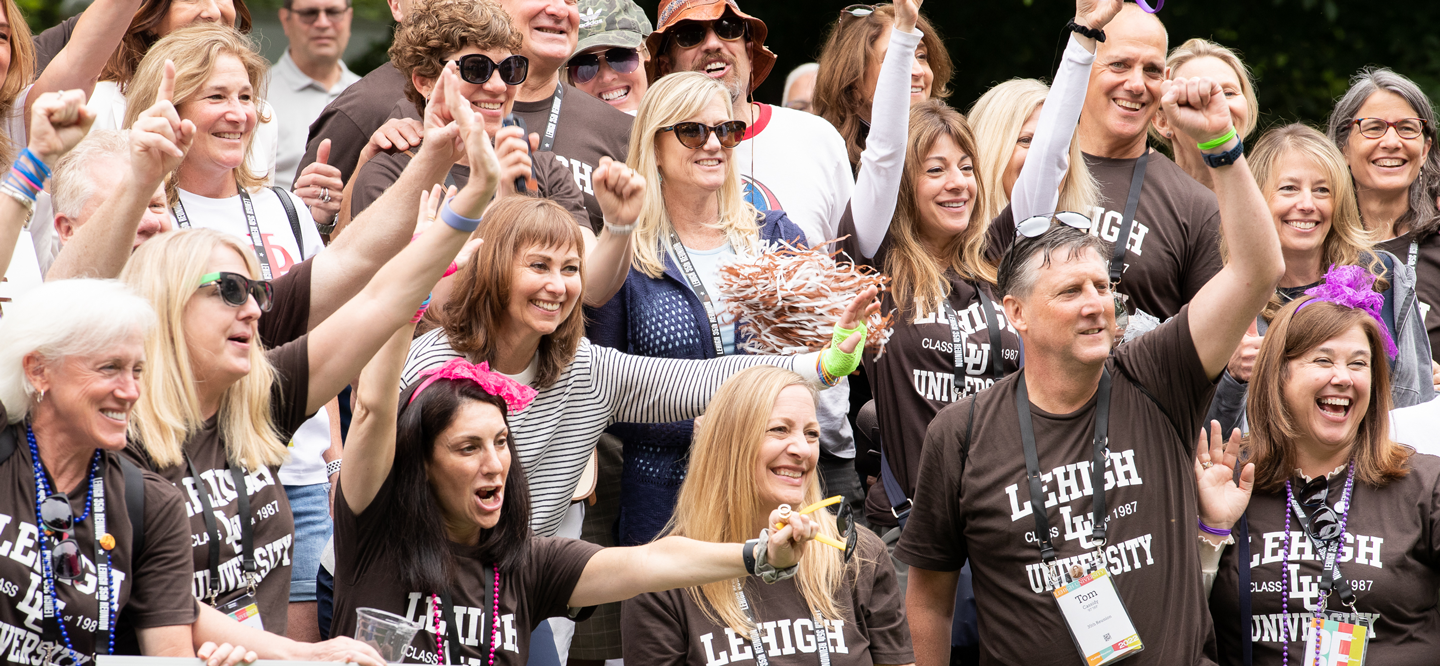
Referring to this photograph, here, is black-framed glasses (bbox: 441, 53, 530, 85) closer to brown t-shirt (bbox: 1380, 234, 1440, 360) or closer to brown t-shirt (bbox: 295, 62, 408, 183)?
brown t-shirt (bbox: 295, 62, 408, 183)

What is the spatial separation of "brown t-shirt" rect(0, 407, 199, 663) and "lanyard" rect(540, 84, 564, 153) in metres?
2.24

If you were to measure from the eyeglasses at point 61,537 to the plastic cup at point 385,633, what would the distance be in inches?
25.3

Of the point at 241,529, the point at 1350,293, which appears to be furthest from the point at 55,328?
the point at 1350,293

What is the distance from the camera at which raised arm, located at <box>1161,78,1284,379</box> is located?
380cm

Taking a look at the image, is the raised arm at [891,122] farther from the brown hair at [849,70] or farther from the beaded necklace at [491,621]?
the beaded necklace at [491,621]

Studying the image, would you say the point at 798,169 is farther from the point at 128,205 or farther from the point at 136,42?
the point at 128,205

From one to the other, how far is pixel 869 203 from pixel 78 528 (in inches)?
114

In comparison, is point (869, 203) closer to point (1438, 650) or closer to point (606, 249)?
point (606, 249)

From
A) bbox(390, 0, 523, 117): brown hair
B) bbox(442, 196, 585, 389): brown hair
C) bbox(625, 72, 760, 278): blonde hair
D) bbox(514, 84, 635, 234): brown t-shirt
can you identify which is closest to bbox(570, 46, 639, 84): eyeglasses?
bbox(514, 84, 635, 234): brown t-shirt

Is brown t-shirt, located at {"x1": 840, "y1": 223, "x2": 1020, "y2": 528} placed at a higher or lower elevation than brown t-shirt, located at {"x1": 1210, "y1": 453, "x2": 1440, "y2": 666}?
higher

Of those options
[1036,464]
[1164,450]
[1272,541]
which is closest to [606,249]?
[1036,464]

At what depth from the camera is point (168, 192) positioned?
447 cm

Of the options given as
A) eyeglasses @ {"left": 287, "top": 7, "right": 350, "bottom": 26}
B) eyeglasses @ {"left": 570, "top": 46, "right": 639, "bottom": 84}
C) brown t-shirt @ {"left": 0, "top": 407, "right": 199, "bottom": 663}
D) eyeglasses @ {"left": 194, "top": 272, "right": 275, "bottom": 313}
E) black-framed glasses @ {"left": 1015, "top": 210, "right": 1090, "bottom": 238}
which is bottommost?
brown t-shirt @ {"left": 0, "top": 407, "right": 199, "bottom": 663}

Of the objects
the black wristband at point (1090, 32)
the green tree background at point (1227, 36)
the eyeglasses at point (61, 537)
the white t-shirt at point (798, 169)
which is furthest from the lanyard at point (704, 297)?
the green tree background at point (1227, 36)
